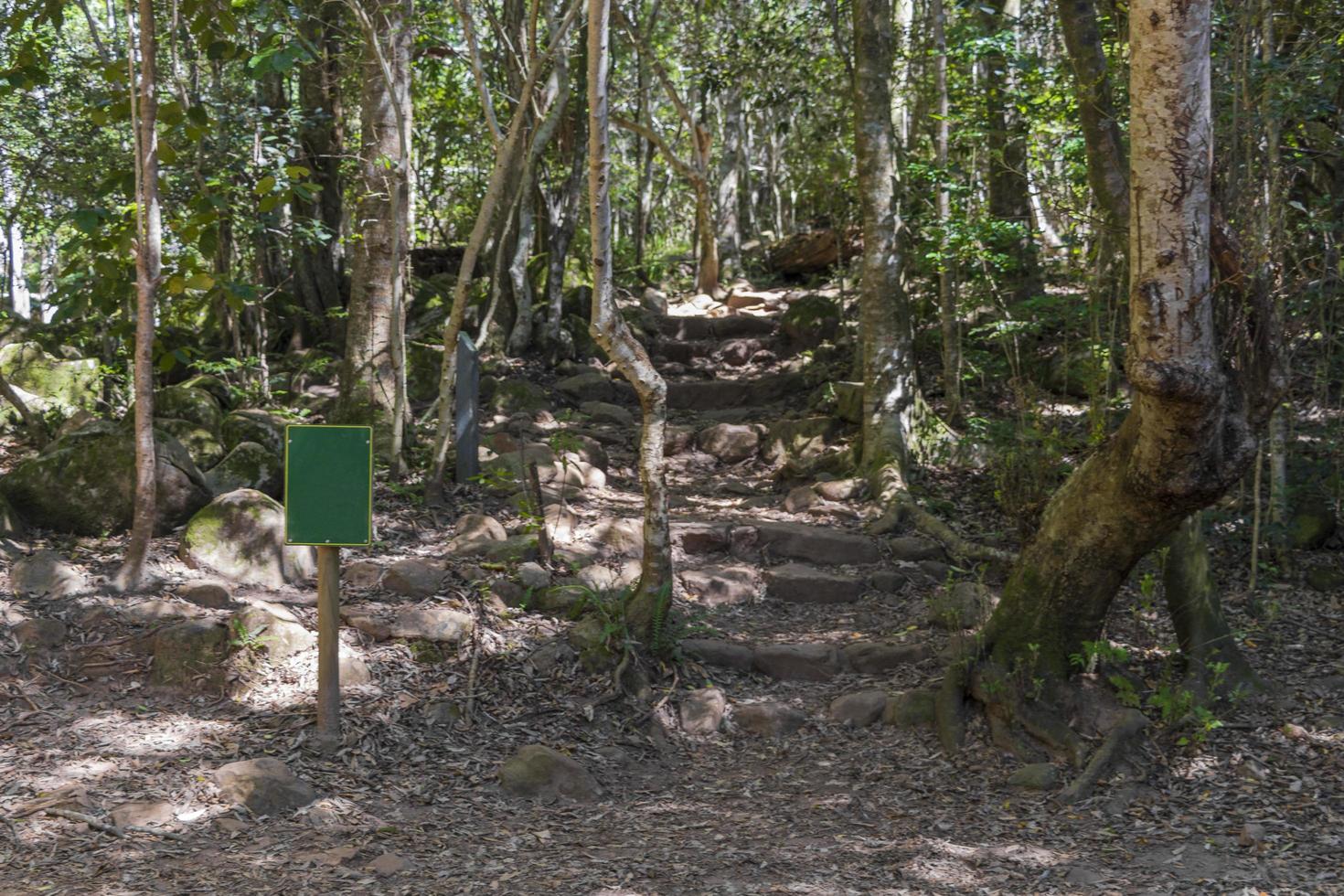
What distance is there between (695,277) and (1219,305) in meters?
14.2

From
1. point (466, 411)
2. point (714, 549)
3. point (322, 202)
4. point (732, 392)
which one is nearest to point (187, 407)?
point (466, 411)

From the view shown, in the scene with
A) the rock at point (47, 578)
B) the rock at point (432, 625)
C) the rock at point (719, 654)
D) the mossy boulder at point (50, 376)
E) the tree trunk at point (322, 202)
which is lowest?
the rock at point (719, 654)

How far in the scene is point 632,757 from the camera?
17.0ft

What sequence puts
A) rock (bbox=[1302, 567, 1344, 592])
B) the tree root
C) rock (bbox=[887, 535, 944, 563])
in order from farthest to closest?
rock (bbox=[887, 535, 944, 563]), rock (bbox=[1302, 567, 1344, 592]), the tree root

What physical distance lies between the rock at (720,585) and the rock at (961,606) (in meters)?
1.20

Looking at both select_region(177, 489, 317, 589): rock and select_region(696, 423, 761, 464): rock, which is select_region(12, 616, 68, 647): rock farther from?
select_region(696, 423, 761, 464): rock

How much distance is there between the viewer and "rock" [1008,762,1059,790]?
481 cm

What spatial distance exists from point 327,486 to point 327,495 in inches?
1.4

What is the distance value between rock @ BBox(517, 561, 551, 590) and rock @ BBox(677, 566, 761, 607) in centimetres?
105

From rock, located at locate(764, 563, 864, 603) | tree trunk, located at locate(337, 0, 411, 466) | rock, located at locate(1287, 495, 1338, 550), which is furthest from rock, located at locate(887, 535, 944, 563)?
tree trunk, located at locate(337, 0, 411, 466)

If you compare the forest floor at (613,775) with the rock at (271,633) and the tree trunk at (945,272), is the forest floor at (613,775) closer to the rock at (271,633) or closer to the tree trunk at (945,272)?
the rock at (271,633)

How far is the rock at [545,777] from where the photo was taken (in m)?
4.71

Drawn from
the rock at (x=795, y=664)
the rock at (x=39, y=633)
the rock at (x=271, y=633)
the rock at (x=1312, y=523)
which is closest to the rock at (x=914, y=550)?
the rock at (x=795, y=664)

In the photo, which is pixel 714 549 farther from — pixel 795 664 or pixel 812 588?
pixel 795 664
